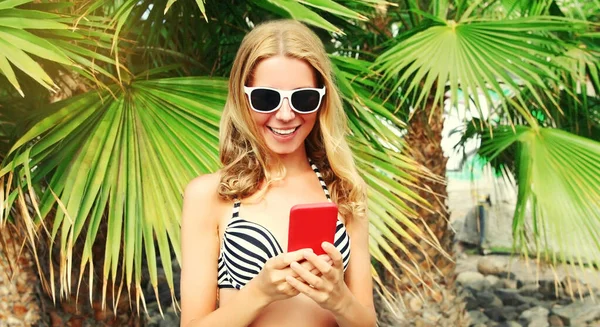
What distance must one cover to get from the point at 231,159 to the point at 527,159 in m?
2.25

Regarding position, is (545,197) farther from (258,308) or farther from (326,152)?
(258,308)

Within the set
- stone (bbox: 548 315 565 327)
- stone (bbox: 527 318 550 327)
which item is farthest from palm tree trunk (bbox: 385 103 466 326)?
stone (bbox: 548 315 565 327)

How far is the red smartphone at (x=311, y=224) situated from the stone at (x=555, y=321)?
4.69m

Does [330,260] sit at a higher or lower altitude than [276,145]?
lower

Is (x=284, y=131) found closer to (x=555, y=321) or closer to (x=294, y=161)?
(x=294, y=161)

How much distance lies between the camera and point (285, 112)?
1.32m

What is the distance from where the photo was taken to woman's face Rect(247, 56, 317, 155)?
52.4 inches

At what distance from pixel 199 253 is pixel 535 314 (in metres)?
4.70

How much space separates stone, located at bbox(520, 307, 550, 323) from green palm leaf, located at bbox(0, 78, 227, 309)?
12.8ft

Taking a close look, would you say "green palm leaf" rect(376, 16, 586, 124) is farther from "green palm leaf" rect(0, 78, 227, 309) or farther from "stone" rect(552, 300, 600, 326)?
"stone" rect(552, 300, 600, 326)

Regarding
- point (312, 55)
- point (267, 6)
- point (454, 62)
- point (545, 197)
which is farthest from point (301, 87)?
point (545, 197)

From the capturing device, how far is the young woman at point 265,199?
1308 millimetres

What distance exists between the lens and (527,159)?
3312 millimetres

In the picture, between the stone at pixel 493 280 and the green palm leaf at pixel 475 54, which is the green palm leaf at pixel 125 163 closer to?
the green palm leaf at pixel 475 54
